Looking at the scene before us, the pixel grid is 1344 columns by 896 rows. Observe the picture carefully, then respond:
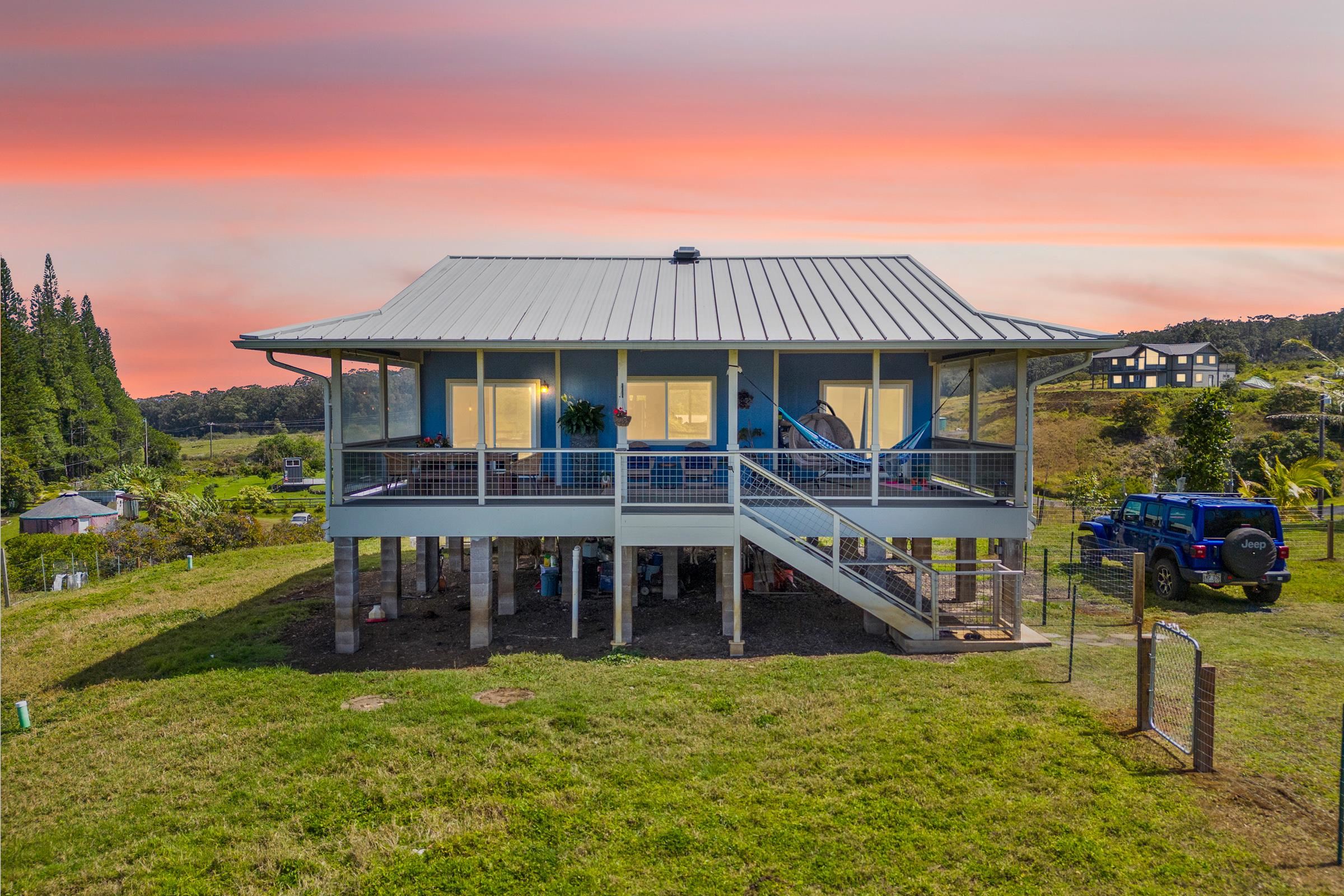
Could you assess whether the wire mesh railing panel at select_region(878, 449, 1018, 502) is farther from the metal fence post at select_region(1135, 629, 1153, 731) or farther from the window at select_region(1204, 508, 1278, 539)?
the window at select_region(1204, 508, 1278, 539)

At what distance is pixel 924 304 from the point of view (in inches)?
472

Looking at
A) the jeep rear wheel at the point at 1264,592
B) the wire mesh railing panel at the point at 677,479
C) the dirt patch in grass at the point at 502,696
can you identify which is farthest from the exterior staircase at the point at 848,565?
the jeep rear wheel at the point at 1264,592

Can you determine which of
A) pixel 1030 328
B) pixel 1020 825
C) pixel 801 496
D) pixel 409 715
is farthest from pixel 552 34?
pixel 1020 825

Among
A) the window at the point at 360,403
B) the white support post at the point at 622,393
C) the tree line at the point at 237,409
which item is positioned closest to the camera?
the white support post at the point at 622,393

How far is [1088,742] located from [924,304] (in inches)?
294

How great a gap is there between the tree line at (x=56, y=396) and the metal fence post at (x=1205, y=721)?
218ft

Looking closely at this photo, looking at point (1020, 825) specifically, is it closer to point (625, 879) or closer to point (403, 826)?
point (625, 879)

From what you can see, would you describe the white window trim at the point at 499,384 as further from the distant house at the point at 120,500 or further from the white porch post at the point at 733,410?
the distant house at the point at 120,500

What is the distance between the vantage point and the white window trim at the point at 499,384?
13195 millimetres

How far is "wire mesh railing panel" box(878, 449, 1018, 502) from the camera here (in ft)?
34.7

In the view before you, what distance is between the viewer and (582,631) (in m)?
11.0

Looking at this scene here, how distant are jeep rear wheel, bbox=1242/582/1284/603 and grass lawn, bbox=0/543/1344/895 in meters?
2.35

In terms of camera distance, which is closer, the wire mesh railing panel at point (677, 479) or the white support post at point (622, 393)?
the white support post at point (622, 393)

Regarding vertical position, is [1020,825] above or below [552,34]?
below
